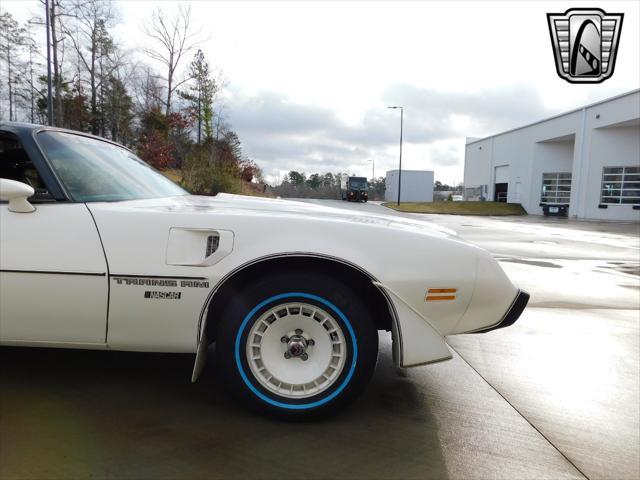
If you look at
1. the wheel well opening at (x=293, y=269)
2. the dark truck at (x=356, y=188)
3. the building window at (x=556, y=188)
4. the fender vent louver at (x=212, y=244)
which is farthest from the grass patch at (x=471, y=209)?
the fender vent louver at (x=212, y=244)

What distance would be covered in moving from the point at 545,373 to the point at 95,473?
9.62 feet

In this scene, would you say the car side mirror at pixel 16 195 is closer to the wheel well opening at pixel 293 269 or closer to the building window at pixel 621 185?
the wheel well opening at pixel 293 269

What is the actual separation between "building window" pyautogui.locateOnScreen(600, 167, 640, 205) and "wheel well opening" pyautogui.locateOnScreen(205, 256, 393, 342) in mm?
32466

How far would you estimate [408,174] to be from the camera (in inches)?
1960

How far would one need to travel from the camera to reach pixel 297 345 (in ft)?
7.20

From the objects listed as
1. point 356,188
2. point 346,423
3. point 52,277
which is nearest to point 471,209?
point 356,188

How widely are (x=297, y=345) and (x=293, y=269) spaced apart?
388 mm

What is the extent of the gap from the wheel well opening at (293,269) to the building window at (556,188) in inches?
1500

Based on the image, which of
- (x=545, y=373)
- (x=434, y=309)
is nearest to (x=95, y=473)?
(x=434, y=309)

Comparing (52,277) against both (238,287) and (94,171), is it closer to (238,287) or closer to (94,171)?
(94,171)

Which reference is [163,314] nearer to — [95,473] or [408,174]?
[95,473]

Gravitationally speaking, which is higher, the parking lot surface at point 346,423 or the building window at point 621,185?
the building window at point 621,185

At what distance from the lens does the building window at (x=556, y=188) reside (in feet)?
115

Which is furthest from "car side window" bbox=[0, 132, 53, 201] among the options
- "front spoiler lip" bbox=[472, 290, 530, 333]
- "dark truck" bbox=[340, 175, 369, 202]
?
"dark truck" bbox=[340, 175, 369, 202]
